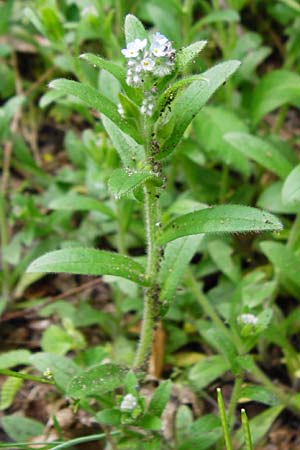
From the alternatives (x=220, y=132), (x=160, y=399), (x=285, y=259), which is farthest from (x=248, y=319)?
(x=220, y=132)

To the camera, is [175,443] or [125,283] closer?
[175,443]

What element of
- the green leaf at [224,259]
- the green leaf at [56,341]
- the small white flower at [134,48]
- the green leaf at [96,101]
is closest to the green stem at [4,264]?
the green leaf at [56,341]

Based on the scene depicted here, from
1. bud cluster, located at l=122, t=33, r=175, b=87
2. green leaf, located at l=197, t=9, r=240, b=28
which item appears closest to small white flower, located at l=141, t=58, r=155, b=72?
bud cluster, located at l=122, t=33, r=175, b=87

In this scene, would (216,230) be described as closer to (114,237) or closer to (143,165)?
(143,165)

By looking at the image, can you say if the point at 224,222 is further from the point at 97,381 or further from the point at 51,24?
the point at 51,24

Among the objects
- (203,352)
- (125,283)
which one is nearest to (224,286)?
(203,352)

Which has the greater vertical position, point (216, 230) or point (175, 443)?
point (216, 230)

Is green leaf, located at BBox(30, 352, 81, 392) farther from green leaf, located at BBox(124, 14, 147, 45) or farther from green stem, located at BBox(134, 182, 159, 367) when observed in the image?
green leaf, located at BBox(124, 14, 147, 45)
